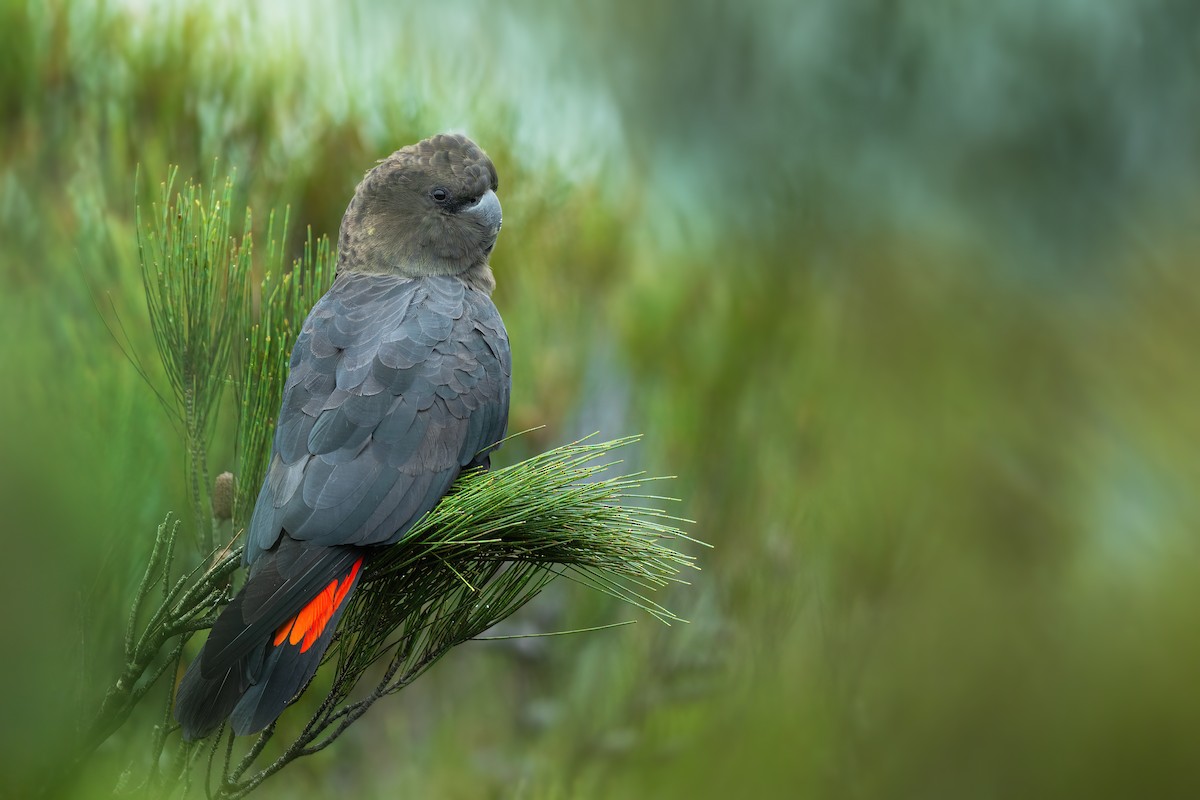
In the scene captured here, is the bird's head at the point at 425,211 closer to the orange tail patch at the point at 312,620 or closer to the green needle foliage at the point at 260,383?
the green needle foliage at the point at 260,383

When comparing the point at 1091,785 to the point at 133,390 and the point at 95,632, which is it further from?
the point at 133,390

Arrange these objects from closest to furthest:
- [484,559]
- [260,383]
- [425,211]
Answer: [484,559] < [260,383] < [425,211]

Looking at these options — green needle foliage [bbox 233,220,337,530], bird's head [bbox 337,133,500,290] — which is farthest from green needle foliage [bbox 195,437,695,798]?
bird's head [bbox 337,133,500,290]

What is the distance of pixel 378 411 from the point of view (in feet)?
3.73

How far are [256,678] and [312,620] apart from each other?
0.22ft

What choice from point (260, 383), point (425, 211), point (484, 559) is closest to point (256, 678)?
point (484, 559)

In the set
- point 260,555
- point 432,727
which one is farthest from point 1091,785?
point 432,727

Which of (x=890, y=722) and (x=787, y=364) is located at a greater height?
(x=787, y=364)

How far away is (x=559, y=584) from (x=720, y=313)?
685 millimetres

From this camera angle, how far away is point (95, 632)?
1162 mm

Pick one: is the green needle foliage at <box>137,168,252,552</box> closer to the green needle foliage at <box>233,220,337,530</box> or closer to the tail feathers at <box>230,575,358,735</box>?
the green needle foliage at <box>233,220,337,530</box>

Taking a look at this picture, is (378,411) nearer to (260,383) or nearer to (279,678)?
(260,383)

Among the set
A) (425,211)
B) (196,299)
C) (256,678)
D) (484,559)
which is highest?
(425,211)

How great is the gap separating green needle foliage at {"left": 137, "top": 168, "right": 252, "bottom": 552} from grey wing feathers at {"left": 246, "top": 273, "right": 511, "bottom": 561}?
3.4 inches
